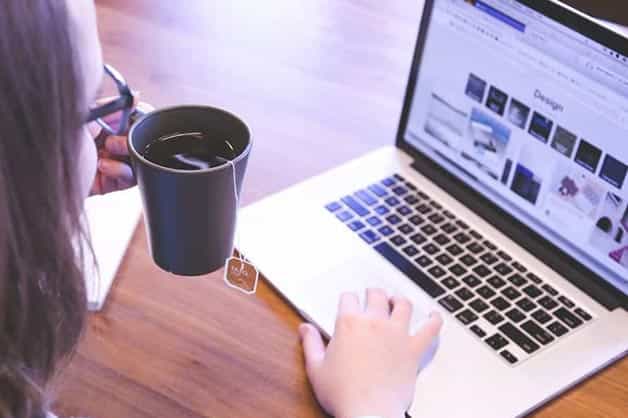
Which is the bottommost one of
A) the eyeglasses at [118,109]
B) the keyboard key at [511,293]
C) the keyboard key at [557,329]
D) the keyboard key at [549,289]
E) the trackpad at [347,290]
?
the trackpad at [347,290]

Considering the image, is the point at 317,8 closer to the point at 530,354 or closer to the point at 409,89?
the point at 409,89

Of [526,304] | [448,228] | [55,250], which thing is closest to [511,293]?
[526,304]

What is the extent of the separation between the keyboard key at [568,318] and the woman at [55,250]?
15 centimetres

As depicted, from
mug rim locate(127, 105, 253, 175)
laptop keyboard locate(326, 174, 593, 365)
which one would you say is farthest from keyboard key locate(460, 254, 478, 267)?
mug rim locate(127, 105, 253, 175)

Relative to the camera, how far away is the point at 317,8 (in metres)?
1.33

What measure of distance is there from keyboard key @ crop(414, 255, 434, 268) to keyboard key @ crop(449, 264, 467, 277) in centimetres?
3

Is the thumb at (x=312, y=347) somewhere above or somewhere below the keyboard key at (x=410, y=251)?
below

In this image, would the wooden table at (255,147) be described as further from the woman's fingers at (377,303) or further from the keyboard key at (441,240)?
the keyboard key at (441,240)

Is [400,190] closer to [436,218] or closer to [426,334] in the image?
[436,218]

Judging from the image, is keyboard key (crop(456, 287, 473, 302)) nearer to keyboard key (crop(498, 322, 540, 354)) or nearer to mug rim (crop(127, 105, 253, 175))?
keyboard key (crop(498, 322, 540, 354))

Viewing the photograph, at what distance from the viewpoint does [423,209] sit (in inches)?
37.4

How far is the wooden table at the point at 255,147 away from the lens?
2.42 feet

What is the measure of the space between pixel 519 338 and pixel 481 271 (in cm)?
10

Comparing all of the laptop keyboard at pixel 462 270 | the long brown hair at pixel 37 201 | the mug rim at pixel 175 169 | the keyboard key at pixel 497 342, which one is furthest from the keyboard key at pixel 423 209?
the long brown hair at pixel 37 201
